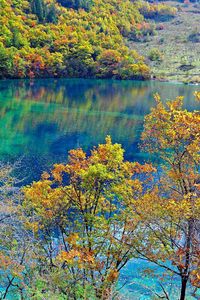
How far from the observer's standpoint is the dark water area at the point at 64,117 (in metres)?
42.7

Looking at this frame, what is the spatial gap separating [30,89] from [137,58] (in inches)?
2051

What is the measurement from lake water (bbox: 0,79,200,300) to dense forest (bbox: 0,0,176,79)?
821 centimetres

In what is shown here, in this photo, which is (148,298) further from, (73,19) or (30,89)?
(73,19)

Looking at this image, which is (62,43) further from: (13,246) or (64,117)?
(13,246)

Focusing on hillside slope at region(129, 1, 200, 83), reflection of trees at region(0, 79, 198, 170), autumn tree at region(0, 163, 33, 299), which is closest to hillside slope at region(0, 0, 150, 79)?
reflection of trees at region(0, 79, 198, 170)

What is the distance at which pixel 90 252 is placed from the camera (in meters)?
15.2

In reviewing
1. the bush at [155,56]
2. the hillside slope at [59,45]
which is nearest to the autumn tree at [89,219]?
the hillside slope at [59,45]

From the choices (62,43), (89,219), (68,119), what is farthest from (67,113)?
(62,43)

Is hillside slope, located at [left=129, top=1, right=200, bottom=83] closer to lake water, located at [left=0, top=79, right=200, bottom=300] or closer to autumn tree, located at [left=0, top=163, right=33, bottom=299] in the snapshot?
lake water, located at [left=0, top=79, right=200, bottom=300]

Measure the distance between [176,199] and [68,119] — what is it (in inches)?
1860

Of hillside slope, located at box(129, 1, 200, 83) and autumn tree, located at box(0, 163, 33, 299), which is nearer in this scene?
autumn tree, located at box(0, 163, 33, 299)

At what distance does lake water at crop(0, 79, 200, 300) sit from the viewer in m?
39.0

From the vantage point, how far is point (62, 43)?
123500 millimetres

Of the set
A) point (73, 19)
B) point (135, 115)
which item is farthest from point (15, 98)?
point (73, 19)
